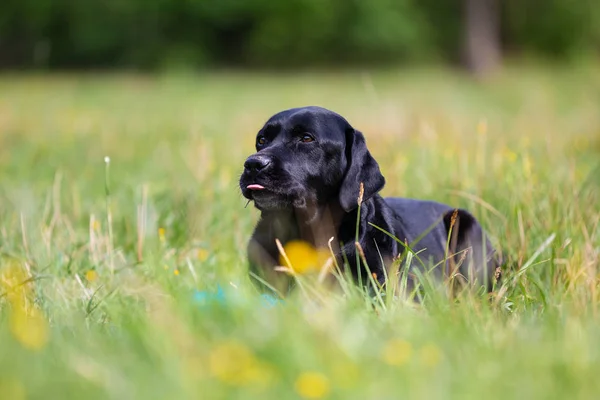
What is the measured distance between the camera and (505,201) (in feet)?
13.6

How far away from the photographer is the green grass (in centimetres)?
175

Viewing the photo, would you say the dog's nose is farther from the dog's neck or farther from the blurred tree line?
the blurred tree line

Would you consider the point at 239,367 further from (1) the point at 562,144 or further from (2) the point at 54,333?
(1) the point at 562,144

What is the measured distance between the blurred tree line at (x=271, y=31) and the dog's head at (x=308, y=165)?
23.0 m

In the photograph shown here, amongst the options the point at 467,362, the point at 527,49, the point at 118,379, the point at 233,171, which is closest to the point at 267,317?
the point at 118,379

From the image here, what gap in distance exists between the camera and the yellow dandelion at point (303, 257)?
289 centimetres

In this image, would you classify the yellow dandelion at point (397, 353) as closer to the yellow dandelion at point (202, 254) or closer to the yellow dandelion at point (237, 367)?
the yellow dandelion at point (237, 367)

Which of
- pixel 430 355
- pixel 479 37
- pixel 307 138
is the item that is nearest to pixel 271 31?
pixel 479 37

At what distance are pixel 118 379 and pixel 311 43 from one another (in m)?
27.2

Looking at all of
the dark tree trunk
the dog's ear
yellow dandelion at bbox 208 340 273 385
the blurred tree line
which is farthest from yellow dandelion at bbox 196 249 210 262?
the blurred tree line

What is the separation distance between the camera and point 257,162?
9.98 feet

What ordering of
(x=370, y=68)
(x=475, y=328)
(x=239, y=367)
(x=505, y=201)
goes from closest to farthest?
1. (x=239, y=367)
2. (x=475, y=328)
3. (x=505, y=201)
4. (x=370, y=68)

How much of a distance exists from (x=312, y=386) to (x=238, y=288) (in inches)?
21.7

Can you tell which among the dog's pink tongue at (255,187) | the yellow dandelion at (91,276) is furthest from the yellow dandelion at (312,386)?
the yellow dandelion at (91,276)
